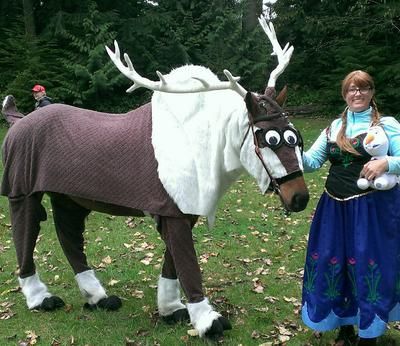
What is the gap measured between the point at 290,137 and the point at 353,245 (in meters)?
0.81

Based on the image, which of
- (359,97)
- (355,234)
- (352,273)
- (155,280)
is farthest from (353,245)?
(155,280)

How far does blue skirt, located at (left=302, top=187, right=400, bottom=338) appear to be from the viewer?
326 cm

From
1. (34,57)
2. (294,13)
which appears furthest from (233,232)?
(294,13)

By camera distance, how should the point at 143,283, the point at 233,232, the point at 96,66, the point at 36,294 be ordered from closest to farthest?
the point at 36,294 → the point at 143,283 → the point at 233,232 → the point at 96,66

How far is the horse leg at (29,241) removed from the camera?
426 cm

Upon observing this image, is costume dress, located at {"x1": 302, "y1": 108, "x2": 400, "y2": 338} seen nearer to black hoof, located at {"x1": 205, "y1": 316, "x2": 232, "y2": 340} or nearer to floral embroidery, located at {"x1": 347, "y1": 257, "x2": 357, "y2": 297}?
floral embroidery, located at {"x1": 347, "y1": 257, "x2": 357, "y2": 297}

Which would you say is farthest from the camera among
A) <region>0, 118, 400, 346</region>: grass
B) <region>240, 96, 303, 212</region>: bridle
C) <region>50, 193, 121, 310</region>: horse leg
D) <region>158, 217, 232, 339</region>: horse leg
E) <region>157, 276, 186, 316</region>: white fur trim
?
<region>50, 193, 121, 310</region>: horse leg

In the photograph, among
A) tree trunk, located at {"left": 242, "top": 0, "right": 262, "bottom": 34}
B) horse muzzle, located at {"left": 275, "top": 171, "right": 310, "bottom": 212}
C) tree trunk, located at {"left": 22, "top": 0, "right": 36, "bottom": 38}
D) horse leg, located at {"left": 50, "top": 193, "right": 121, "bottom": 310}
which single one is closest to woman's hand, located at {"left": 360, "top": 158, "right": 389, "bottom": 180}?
horse muzzle, located at {"left": 275, "top": 171, "right": 310, "bottom": 212}

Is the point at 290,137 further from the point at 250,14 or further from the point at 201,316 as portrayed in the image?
the point at 250,14

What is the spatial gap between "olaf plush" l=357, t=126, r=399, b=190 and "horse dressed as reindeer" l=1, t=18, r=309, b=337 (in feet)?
1.30

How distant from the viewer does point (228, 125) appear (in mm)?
3459

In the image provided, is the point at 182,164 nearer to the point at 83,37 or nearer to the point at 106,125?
the point at 106,125

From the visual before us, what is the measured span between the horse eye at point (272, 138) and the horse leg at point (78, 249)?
1.99m

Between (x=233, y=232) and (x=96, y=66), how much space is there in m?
11.4
